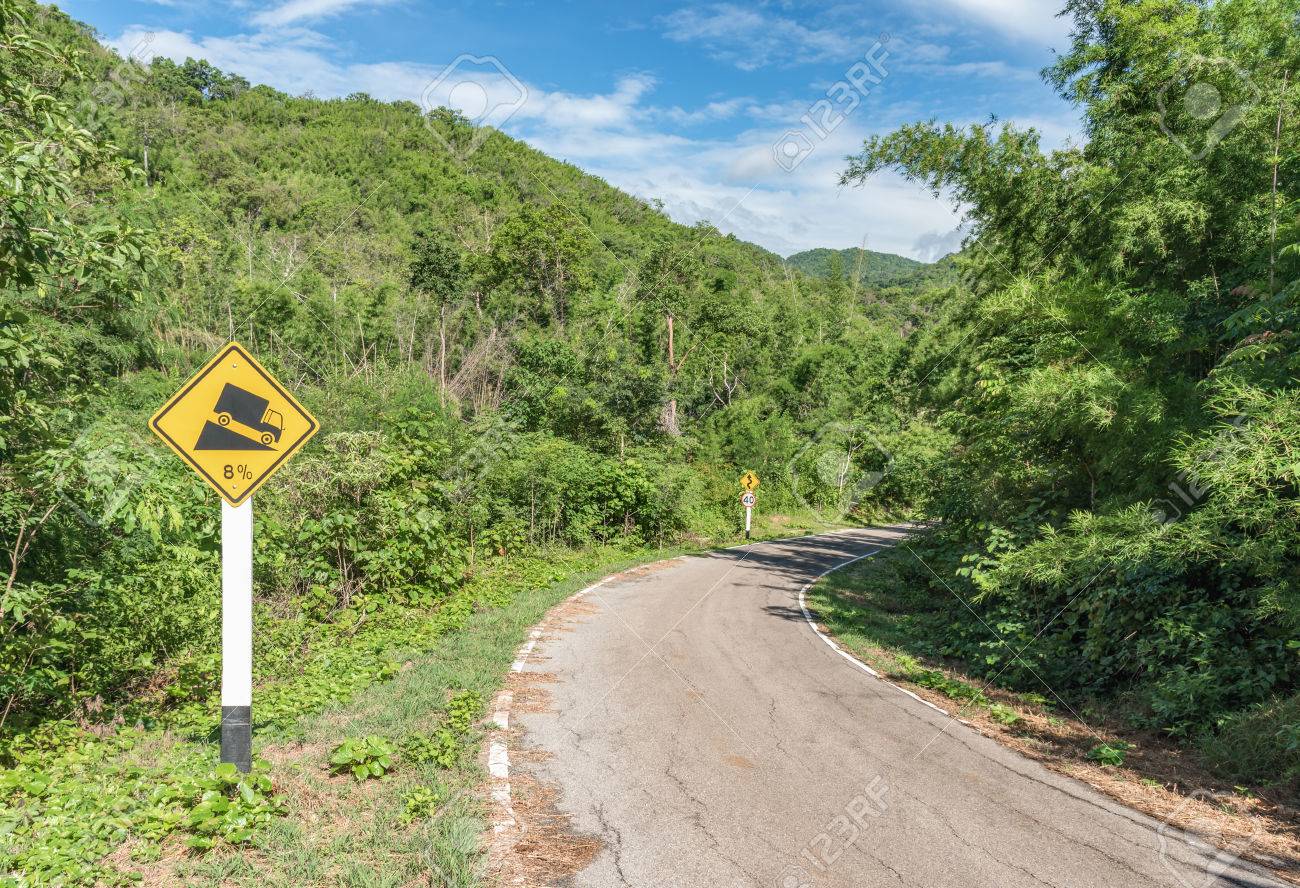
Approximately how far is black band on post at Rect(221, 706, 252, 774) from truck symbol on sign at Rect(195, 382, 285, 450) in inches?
65.8

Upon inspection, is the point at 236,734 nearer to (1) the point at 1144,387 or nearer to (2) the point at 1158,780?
(2) the point at 1158,780

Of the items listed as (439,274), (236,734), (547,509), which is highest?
(439,274)

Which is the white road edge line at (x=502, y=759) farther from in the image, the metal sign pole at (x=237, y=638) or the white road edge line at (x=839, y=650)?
the white road edge line at (x=839, y=650)

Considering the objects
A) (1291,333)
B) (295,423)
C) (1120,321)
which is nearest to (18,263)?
(295,423)

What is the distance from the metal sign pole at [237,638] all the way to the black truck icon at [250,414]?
0.45 metres

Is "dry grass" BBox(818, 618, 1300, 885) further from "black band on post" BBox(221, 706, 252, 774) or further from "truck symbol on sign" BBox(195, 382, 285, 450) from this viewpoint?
"truck symbol on sign" BBox(195, 382, 285, 450)

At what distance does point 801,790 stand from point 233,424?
15.7 ft

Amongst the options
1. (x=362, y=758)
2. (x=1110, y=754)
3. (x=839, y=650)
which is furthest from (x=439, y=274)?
(x=1110, y=754)

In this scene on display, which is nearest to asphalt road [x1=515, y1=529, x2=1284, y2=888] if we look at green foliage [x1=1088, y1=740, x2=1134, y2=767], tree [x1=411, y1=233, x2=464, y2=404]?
green foliage [x1=1088, y1=740, x2=1134, y2=767]

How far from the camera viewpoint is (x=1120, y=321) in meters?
9.70

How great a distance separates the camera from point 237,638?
4.59m

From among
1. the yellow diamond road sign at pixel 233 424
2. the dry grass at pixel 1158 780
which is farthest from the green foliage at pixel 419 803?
the dry grass at pixel 1158 780

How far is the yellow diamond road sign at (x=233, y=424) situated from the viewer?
438cm

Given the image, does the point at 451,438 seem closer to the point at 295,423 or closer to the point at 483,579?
the point at 483,579
